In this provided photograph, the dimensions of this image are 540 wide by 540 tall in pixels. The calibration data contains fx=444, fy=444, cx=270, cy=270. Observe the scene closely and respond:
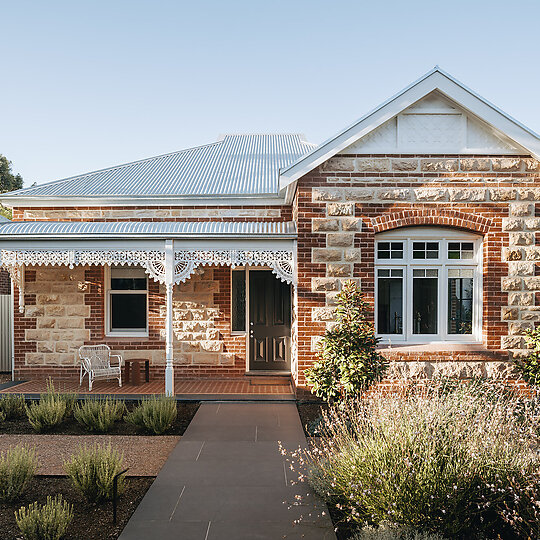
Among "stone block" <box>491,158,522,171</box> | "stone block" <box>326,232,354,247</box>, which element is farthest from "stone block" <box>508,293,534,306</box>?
→ "stone block" <box>326,232,354,247</box>

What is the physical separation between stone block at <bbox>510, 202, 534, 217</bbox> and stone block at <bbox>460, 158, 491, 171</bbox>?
859 mm

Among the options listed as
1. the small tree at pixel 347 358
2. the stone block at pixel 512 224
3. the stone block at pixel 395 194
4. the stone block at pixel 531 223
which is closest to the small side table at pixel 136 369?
the small tree at pixel 347 358

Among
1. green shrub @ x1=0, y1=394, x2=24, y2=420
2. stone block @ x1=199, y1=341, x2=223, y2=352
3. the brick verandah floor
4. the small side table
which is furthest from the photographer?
stone block @ x1=199, y1=341, x2=223, y2=352

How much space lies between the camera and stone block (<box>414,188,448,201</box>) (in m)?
8.26

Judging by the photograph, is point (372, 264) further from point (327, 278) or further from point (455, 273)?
point (455, 273)

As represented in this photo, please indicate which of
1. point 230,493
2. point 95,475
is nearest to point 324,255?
point 230,493

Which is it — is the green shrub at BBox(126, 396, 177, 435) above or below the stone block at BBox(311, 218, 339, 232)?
below

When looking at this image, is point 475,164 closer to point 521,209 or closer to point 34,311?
point 521,209

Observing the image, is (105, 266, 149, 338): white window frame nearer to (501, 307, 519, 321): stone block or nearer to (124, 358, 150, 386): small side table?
(124, 358, 150, 386): small side table

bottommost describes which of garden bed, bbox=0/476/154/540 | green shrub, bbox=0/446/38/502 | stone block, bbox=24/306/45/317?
garden bed, bbox=0/476/154/540

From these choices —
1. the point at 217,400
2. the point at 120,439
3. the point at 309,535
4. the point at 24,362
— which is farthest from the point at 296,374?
the point at 24,362

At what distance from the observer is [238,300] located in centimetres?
1052

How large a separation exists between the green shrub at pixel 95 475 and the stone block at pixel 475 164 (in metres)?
7.51

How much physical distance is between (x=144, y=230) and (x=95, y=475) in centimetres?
509
